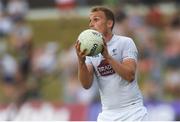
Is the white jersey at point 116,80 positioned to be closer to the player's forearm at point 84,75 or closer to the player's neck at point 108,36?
the player's neck at point 108,36

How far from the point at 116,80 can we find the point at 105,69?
6.5 inches

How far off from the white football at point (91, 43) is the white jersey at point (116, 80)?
1.23ft

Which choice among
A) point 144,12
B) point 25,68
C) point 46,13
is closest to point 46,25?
point 46,13

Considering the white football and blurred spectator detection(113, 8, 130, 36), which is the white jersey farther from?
blurred spectator detection(113, 8, 130, 36)

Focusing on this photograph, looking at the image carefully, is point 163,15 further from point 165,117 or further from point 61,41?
point 165,117

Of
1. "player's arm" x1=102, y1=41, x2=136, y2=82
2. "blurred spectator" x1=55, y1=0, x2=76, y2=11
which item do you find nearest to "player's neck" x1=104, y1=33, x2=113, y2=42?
"player's arm" x1=102, y1=41, x2=136, y2=82

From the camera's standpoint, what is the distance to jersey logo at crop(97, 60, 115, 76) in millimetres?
7870

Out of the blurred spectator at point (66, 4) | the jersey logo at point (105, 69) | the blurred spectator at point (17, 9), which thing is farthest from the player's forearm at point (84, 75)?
the blurred spectator at point (66, 4)

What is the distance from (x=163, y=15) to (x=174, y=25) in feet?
7.22

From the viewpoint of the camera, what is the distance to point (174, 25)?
16.5 m

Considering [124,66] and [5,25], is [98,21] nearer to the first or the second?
[124,66]

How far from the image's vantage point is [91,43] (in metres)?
7.52

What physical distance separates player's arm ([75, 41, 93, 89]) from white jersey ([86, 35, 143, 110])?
0.36 feet

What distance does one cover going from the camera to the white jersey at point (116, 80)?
26.0ft
